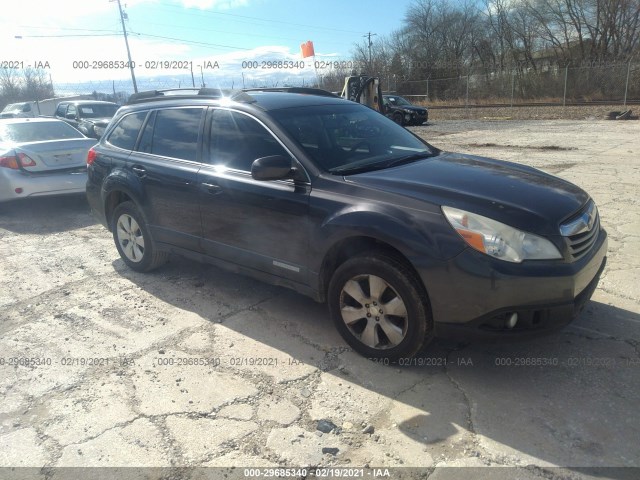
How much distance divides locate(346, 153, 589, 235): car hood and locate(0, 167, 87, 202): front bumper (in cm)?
614

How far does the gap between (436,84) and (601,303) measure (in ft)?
122

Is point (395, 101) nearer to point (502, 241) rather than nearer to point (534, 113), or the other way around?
point (534, 113)

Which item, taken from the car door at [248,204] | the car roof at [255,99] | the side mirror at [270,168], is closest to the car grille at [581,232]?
the car door at [248,204]

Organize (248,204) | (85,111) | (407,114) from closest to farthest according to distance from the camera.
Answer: (248,204) < (85,111) < (407,114)

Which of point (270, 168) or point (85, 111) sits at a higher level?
point (85, 111)

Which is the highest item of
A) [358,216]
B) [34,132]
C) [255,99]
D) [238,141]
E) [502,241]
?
[255,99]

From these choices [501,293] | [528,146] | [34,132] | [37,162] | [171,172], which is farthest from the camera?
[528,146]

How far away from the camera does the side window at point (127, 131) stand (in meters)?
5.15

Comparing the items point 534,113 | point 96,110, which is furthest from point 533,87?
point 96,110

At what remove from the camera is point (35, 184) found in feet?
25.3

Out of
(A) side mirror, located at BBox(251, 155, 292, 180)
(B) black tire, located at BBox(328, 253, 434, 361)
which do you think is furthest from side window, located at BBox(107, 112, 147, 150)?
(B) black tire, located at BBox(328, 253, 434, 361)

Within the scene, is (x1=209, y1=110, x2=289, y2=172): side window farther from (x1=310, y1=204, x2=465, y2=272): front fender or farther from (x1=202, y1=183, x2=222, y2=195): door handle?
(x1=310, y1=204, x2=465, y2=272): front fender

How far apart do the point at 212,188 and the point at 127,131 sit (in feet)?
5.74

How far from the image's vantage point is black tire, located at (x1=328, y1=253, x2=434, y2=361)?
310cm
